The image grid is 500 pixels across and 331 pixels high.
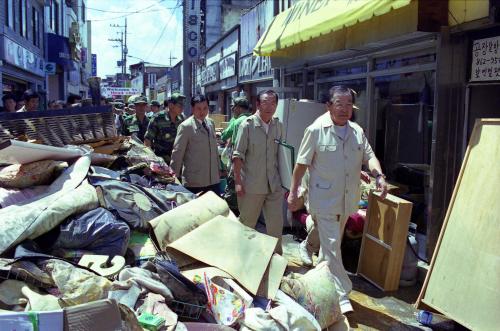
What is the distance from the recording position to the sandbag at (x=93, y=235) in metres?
3.25

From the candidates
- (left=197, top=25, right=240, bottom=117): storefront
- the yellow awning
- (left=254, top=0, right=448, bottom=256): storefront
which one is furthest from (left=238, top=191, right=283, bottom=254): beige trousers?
(left=197, top=25, right=240, bottom=117): storefront

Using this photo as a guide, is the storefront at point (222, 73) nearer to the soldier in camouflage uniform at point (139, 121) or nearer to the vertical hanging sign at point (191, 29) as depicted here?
the vertical hanging sign at point (191, 29)

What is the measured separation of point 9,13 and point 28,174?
15.1 m

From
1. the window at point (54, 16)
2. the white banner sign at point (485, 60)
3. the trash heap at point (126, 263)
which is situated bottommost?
the trash heap at point (126, 263)

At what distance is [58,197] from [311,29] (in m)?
4.26

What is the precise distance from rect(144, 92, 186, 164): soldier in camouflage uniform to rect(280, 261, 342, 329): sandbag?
3915 mm

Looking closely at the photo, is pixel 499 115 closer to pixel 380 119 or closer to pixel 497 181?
pixel 497 181

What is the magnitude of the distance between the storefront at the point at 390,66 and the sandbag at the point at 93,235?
10.5ft

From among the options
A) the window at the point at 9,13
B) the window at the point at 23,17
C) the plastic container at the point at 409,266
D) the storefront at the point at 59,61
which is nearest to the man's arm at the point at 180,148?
the plastic container at the point at 409,266

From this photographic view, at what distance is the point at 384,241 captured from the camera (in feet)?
15.5

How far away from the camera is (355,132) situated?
14.1 ft

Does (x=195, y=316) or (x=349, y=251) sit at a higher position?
(x=195, y=316)

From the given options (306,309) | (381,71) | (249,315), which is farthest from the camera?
(381,71)

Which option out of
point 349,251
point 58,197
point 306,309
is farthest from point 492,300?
point 58,197
